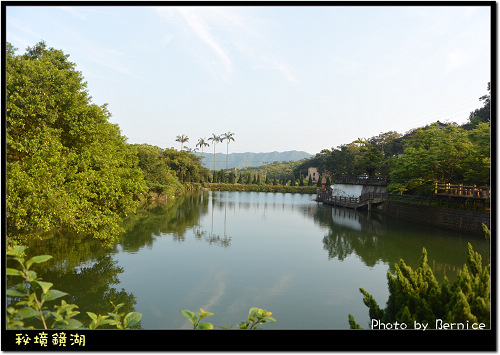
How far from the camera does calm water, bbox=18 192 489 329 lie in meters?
8.35

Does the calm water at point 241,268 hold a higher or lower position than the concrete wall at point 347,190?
A: lower

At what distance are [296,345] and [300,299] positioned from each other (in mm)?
6888

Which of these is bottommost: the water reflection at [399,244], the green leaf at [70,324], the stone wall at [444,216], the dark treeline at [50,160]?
the water reflection at [399,244]

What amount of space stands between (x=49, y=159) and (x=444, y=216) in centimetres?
2173

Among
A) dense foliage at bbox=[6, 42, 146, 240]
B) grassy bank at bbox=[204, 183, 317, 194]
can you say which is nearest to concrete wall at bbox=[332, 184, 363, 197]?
grassy bank at bbox=[204, 183, 317, 194]

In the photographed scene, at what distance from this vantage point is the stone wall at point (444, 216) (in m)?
18.5

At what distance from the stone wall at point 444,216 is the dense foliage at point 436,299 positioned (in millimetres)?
16460

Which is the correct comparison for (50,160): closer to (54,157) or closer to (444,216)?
(54,157)

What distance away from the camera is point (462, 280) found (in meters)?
4.41

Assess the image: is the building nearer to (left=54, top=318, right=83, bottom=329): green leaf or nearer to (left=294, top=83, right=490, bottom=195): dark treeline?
(left=294, top=83, right=490, bottom=195): dark treeline

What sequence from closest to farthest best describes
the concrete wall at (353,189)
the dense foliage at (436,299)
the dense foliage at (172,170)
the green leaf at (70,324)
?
the green leaf at (70,324) < the dense foliage at (436,299) < the dense foliage at (172,170) < the concrete wall at (353,189)

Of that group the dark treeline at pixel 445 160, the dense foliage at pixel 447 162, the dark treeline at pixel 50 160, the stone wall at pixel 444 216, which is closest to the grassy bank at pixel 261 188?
the dark treeline at pixel 445 160

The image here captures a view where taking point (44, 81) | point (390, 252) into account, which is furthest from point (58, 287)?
point (390, 252)

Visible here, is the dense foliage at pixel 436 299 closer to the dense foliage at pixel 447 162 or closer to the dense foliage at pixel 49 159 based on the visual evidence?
the dense foliage at pixel 49 159
